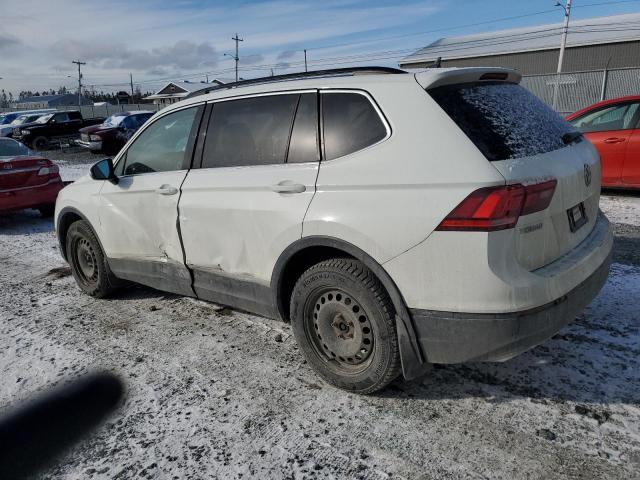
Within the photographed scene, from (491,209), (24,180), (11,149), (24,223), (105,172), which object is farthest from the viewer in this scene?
(11,149)

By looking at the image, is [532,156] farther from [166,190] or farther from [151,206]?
[151,206]

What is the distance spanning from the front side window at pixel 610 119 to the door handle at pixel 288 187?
6.56m

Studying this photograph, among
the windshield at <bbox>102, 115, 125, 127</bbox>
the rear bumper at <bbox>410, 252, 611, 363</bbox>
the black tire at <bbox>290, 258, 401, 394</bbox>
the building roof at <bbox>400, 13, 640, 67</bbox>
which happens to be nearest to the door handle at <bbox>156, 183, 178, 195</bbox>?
the black tire at <bbox>290, 258, 401, 394</bbox>

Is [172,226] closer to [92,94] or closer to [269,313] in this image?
[269,313]

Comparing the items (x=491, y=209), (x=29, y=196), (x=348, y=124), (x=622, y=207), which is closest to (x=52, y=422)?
(x=348, y=124)

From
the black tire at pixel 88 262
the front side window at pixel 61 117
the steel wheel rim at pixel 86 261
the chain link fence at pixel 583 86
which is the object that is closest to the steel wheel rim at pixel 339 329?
the black tire at pixel 88 262

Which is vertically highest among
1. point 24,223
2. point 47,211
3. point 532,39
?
point 532,39

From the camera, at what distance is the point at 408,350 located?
259cm

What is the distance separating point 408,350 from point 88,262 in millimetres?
3629

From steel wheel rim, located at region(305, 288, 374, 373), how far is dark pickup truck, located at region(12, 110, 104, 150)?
25.7 meters

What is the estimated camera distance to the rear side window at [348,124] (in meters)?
2.71

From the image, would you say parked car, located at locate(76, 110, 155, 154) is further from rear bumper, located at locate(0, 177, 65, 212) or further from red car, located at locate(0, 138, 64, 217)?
rear bumper, located at locate(0, 177, 65, 212)

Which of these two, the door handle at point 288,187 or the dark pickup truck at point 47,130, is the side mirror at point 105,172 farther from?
the dark pickup truck at point 47,130

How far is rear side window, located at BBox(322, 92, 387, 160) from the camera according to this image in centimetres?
271
